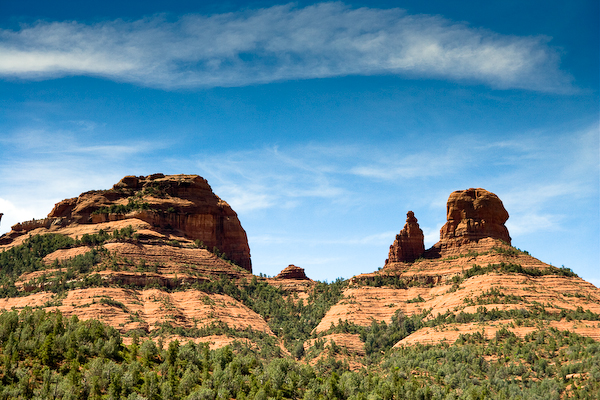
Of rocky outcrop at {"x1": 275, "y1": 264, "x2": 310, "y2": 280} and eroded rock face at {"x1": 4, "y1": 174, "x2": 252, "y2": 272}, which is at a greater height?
eroded rock face at {"x1": 4, "y1": 174, "x2": 252, "y2": 272}

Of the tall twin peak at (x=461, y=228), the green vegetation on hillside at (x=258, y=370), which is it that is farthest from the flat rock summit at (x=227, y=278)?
the green vegetation on hillside at (x=258, y=370)

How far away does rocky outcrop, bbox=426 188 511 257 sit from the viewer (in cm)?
17538

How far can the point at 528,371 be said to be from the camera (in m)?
115

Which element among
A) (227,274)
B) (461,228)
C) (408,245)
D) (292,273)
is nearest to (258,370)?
(227,274)

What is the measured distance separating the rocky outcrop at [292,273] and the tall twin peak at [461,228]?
25852 mm

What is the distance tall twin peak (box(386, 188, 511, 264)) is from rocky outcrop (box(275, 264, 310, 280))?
25852 mm

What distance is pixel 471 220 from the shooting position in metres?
176

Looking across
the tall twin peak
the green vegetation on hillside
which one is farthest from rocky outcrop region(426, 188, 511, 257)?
the green vegetation on hillside

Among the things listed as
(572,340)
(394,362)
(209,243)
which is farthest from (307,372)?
(209,243)

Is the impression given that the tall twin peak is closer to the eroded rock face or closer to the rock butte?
the rock butte

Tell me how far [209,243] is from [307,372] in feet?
288

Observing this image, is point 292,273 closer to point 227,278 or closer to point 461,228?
point 227,278

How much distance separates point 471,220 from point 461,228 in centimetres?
306

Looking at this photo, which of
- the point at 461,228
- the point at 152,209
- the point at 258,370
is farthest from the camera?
the point at 152,209
